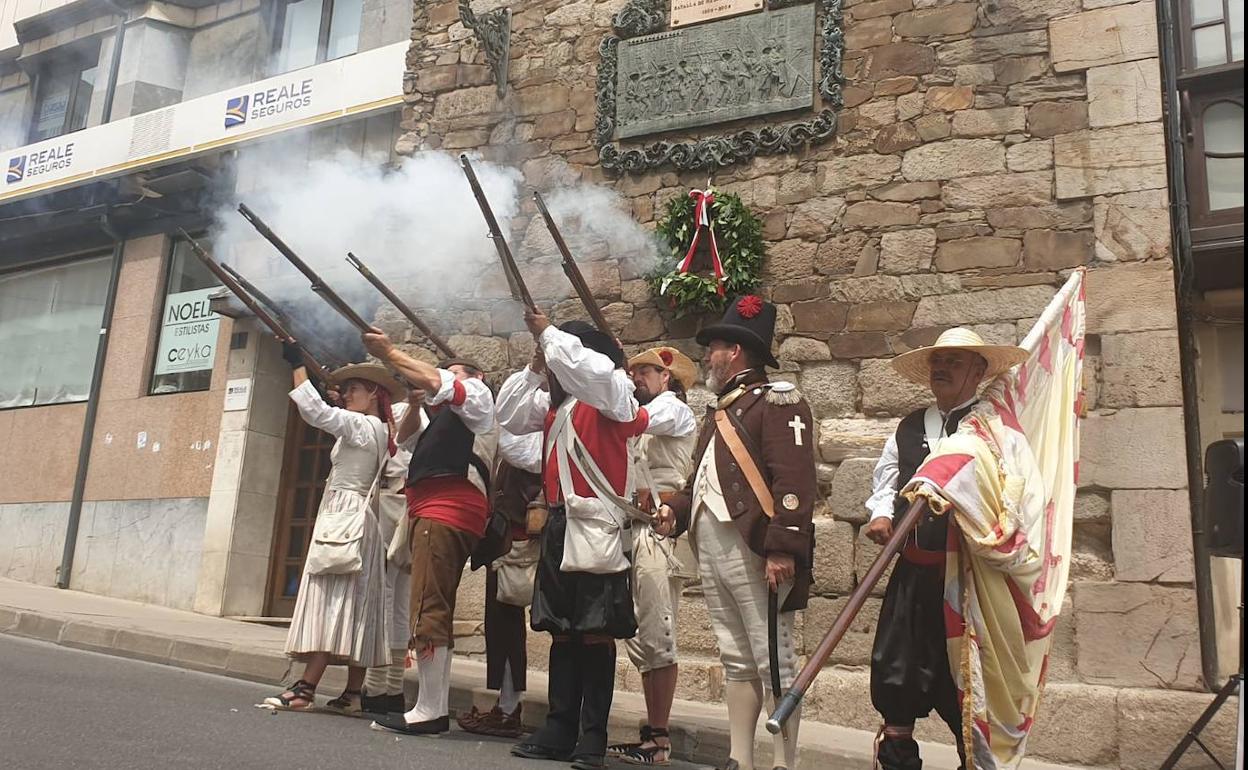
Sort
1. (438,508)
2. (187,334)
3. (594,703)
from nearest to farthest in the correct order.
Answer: (594,703) → (438,508) → (187,334)

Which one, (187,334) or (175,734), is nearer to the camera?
(175,734)

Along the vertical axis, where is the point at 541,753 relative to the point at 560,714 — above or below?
below

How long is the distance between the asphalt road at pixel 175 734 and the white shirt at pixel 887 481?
1542 millimetres

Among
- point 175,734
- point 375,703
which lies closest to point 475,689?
point 375,703

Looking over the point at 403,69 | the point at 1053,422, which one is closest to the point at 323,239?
the point at 403,69

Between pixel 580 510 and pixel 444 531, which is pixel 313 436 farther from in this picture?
pixel 580 510

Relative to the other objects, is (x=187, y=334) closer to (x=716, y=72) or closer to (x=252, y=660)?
(x=252, y=660)

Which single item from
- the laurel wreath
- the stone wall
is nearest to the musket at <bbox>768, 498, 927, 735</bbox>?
the stone wall

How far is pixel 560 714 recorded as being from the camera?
14.2 feet

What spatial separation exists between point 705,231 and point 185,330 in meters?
6.51

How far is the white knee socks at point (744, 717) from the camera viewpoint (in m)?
4.02

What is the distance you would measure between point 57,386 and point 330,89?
5.09 m

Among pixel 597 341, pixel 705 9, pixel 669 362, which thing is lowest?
pixel 597 341

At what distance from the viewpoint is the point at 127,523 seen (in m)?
10.9
